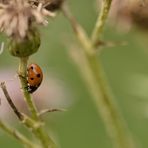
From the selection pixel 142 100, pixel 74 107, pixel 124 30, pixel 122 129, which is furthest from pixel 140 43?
pixel 74 107

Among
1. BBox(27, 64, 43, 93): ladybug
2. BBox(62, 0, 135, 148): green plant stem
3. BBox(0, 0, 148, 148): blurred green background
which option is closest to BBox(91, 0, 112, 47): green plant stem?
BBox(62, 0, 135, 148): green plant stem

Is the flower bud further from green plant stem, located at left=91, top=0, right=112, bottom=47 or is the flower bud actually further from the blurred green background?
the blurred green background

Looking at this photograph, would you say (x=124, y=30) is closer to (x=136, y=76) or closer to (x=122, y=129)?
(x=136, y=76)

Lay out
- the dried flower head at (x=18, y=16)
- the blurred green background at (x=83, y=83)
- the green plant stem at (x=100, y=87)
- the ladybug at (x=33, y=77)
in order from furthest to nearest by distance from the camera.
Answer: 1. the blurred green background at (x=83, y=83)
2. the green plant stem at (x=100, y=87)
3. the ladybug at (x=33, y=77)
4. the dried flower head at (x=18, y=16)

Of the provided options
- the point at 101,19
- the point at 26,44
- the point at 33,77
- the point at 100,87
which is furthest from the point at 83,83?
the point at 26,44

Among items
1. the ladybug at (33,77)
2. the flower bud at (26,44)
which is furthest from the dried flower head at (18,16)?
the ladybug at (33,77)

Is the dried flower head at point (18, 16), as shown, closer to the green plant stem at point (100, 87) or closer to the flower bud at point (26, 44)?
the flower bud at point (26, 44)
